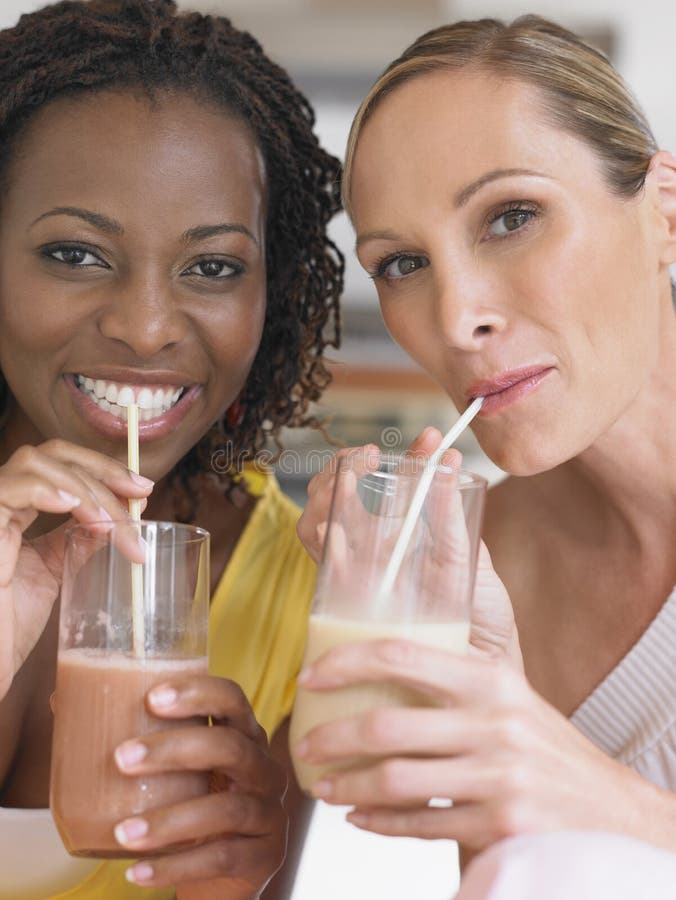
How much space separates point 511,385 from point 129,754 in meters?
0.92

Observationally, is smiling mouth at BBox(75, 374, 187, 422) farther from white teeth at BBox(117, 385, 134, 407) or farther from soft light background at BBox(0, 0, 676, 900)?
soft light background at BBox(0, 0, 676, 900)

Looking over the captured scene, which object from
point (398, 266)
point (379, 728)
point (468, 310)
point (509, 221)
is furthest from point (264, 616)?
point (379, 728)

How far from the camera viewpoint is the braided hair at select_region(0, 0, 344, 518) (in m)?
2.33

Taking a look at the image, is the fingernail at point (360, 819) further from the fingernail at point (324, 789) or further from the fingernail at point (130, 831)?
the fingernail at point (130, 831)

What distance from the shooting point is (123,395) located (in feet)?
7.41

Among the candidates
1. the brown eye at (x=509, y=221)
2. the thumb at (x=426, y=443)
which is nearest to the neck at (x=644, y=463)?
the brown eye at (x=509, y=221)

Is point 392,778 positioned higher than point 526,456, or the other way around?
point 526,456

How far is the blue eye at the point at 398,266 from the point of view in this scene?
2.15 metres

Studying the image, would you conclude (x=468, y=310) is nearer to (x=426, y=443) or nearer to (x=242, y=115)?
(x=426, y=443)

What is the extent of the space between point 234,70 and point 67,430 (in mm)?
847

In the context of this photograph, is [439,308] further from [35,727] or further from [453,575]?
[35,727]

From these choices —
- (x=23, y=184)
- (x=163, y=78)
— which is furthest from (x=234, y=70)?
(x=23, y=184)

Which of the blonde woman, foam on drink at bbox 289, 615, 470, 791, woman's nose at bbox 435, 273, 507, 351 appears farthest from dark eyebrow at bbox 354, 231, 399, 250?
foam on drink at bbox 289, 615, 470, 791

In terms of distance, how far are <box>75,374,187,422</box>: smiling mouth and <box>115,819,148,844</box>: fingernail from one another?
95 cm
